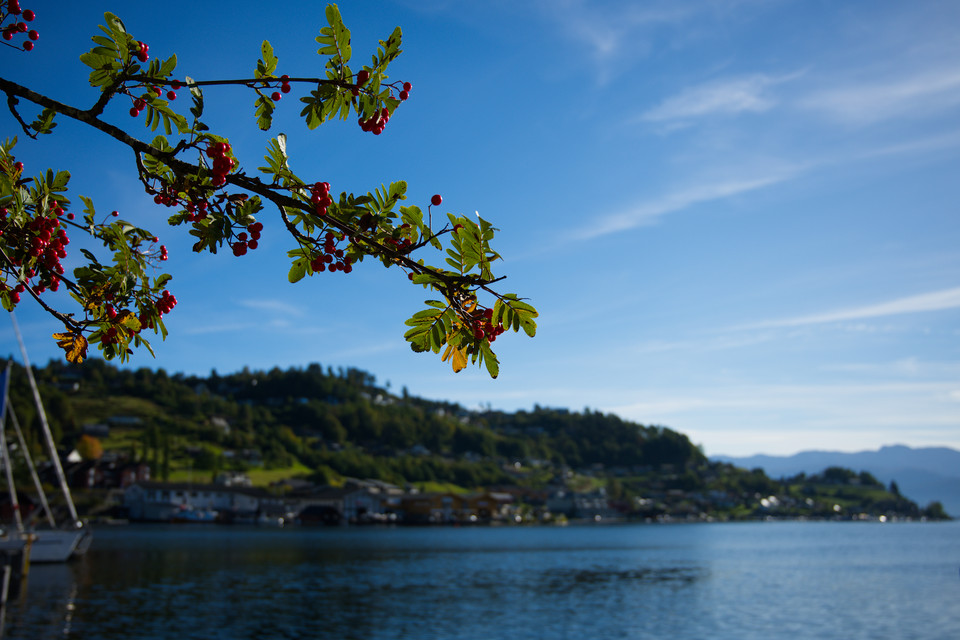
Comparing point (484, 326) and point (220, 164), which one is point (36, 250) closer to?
point (220, 164)

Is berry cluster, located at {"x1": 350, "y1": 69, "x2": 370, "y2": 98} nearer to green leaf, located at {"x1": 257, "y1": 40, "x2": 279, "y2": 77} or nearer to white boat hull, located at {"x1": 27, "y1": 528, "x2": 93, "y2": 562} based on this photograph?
green leaf, located at {"x1": 257, "y1": 40, "x2": 279, "y2": 77}

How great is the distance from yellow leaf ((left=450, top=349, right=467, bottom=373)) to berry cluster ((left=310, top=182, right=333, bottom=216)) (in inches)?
31.6

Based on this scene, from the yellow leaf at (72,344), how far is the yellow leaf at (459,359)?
231 cm

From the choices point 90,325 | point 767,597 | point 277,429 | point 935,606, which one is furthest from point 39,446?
point 90,325

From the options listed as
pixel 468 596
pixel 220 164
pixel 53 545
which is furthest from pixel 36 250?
pixel 53 545

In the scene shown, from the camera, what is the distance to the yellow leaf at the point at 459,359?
3.03 meters

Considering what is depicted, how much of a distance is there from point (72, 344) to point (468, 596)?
122 feet

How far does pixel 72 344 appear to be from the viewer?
3938mm

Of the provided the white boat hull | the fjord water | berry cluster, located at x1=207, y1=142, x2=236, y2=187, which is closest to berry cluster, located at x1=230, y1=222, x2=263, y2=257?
berry cluster, located at x1=207, y1=142, x2=236, y2=187

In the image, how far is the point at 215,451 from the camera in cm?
15275

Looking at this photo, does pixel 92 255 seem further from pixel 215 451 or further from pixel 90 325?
pixel 215 451

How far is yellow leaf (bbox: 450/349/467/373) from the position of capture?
3.03 meters

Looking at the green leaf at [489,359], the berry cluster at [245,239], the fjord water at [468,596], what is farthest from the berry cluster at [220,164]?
the fjord water at [468,596]

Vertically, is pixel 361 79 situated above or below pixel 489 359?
above
